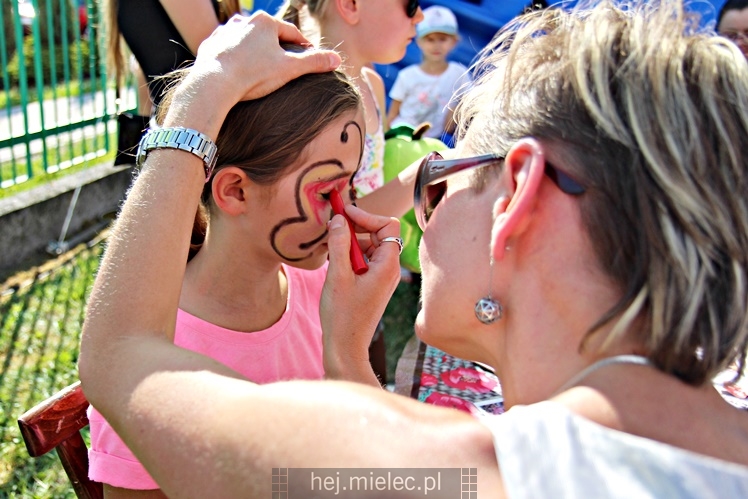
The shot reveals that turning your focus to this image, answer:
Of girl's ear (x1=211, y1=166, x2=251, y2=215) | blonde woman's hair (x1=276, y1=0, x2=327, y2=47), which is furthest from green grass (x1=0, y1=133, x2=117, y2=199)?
girl's ear (x1=211, y1=166, x2=251, y2=215)

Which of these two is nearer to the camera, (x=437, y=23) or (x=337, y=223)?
(x=337, y=223)

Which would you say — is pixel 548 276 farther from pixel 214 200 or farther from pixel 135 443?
pixel 214 200

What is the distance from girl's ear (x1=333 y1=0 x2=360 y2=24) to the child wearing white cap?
107 inches

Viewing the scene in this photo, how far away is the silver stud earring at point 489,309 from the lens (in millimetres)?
1083

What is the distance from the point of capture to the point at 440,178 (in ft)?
3.94

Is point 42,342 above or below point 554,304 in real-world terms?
below

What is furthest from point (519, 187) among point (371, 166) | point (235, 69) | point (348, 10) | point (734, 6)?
point (734, 6)

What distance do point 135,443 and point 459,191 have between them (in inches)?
25.8

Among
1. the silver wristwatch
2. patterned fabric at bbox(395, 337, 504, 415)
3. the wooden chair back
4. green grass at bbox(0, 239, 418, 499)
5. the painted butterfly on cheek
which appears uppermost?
the silver wristwatch

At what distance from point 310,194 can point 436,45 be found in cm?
408

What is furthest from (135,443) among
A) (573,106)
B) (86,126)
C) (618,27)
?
(86,126)

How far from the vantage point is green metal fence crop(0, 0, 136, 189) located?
13.4 ft

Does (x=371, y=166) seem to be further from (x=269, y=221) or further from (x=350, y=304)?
(x=350, y=304)

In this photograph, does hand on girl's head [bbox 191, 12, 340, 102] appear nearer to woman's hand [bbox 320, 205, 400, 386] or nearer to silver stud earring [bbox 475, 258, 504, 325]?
woman's hand [bbox 320, 205, 400, 386]
